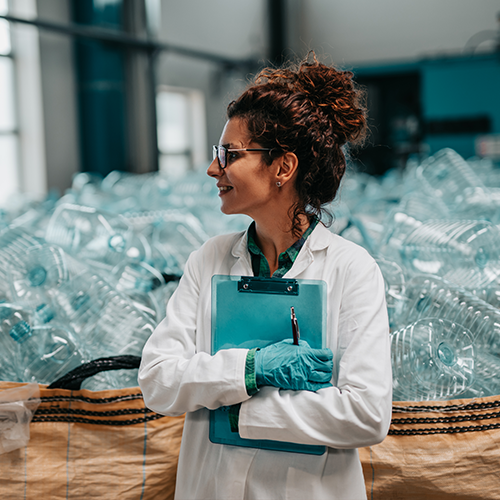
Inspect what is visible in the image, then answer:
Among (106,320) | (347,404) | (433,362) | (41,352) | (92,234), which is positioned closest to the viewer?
(347,404)

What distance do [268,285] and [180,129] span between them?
28.5 feet

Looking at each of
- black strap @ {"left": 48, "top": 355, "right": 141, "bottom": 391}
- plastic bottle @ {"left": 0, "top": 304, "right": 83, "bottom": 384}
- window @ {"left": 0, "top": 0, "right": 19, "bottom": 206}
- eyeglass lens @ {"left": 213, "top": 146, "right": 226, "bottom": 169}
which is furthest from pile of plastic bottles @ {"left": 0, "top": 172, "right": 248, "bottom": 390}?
window @ {"left": 0, "top": 0, "right": 19, "bottom": 206}

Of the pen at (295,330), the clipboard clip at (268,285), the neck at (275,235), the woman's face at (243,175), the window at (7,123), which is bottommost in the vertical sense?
the pen at (295,330)

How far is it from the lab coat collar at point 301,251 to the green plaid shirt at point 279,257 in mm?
12

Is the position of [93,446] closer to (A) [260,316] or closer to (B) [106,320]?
(B) [106,320]

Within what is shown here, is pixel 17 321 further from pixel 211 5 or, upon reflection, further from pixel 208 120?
pixel 211 5

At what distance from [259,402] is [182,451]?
0.81ft

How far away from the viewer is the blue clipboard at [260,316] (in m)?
0.93

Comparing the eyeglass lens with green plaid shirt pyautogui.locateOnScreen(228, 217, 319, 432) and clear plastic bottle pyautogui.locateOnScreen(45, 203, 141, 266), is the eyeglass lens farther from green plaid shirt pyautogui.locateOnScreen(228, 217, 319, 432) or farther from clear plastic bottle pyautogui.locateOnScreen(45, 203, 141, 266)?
clear plastic bottle pyautogui.locateOnScreen(45, 203, 141, 266)

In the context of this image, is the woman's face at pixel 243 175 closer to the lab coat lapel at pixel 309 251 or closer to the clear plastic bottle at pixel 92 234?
the lab coat lapel at pixel 309 251

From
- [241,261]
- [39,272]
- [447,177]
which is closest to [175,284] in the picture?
[39,272]

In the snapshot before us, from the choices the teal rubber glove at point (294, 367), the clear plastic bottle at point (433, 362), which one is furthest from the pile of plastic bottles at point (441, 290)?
the teal rubber glove at point (294, 367)

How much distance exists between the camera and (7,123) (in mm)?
6539

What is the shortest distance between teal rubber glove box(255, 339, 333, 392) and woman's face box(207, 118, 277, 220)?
0.90 ft
